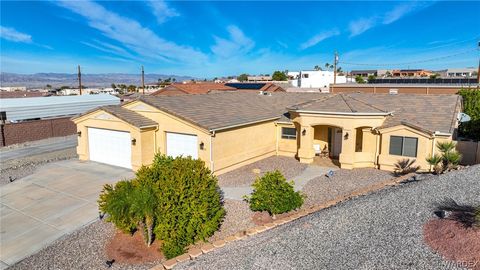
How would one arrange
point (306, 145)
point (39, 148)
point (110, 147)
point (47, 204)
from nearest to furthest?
point (47, 204) → point (306, 145) → point (110, 147) → point (39, 148)

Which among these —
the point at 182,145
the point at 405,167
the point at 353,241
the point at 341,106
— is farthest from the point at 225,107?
the point at 353,241

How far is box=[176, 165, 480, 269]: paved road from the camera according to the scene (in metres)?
7.18

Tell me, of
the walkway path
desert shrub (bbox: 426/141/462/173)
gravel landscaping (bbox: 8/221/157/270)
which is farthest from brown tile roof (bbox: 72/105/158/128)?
desert shrub (bbox: 426/141/462/173)

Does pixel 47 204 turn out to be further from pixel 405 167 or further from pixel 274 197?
pixel 405 167

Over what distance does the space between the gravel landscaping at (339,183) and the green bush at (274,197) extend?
1.36m

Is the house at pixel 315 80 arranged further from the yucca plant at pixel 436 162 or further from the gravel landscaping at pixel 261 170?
the yucca plant at pixel 436 162

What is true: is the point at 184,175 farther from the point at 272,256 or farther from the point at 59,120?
the point at 59,120

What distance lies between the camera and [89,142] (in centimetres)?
2222

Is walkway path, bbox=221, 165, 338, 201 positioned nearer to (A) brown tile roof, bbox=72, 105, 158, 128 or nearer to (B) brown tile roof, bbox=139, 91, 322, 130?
(B) brown tile roof, bbox=139, 91, 322, 130

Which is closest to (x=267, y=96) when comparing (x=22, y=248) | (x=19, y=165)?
(x=19, y=165)

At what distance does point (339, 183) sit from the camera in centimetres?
1600

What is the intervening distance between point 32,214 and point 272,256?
10939 millimetres

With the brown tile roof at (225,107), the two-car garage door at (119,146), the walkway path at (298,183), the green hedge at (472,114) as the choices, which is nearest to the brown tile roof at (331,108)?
the brown tile roof at (225,107)

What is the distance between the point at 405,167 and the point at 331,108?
5.06 m
